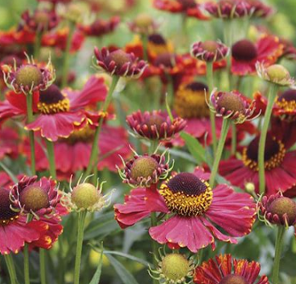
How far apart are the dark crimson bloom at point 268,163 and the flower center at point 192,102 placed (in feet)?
0.68

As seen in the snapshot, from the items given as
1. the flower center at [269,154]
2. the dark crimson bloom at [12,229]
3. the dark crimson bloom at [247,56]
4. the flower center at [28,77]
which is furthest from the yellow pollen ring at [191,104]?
the dark crimson bloom at [12,229]

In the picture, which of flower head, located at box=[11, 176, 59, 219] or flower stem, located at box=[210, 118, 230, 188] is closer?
flower head, located at box=[11, 176, 59, 219]

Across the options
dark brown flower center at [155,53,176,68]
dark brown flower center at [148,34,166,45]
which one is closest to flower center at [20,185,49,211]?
dark brown flower center at [155,53,176,68]

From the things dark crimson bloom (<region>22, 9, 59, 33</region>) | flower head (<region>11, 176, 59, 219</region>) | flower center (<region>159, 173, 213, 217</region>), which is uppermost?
flower head (<region>11, 176, 59, 219</region>)

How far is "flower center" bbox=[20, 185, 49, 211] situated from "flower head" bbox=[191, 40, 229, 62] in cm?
38

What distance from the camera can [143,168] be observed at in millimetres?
938

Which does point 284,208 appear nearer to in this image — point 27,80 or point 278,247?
point 278,247

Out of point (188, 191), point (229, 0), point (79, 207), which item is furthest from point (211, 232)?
point (229, 0)

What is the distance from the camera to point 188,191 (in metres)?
0.98

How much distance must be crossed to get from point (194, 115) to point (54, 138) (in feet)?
1.38

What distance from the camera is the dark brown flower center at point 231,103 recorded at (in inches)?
39.7

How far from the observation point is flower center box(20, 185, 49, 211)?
0.91 metres

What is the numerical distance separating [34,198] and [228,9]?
1.91 ft

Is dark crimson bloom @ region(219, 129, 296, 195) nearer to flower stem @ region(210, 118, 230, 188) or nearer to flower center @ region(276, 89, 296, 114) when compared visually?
flower center @ region(276, 89, 296, 114)
